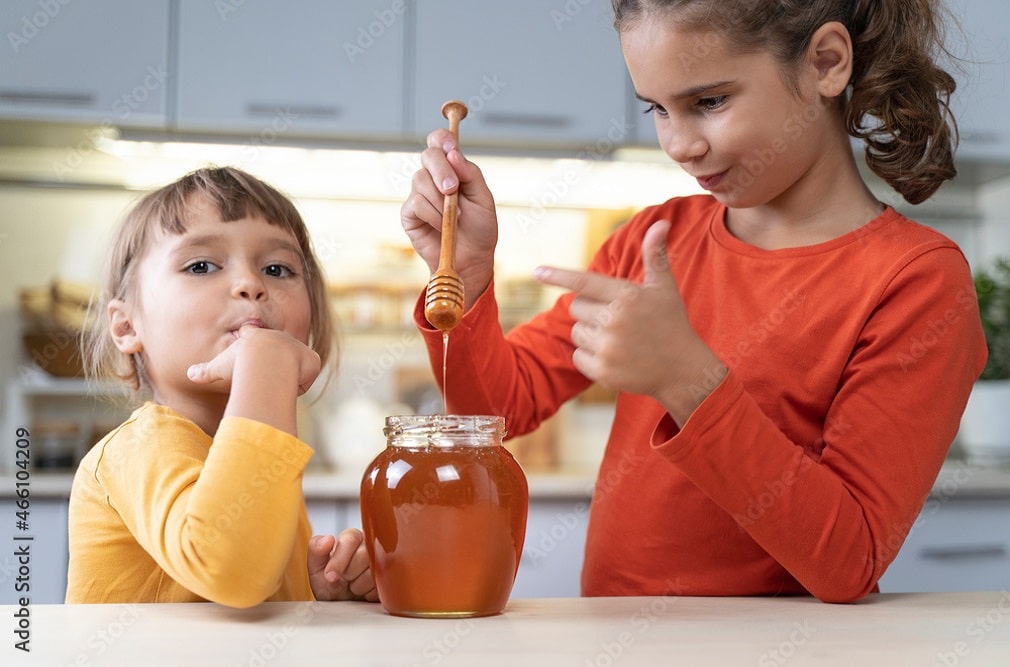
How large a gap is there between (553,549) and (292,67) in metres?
1.27

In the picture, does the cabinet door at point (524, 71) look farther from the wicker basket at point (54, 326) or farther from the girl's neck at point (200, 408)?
the girl's neck at point (200, 408)

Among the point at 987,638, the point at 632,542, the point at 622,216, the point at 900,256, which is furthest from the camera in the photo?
the point at 622,216

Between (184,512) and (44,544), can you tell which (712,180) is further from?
(44,544)

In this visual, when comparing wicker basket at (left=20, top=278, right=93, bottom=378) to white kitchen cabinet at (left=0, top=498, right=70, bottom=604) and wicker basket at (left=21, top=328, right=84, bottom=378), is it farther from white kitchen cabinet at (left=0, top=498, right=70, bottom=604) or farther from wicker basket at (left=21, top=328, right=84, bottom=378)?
white kitchen cabinet at (left=0, top=498, right=70, bottom=604)

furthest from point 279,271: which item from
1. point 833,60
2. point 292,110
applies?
point 292,110

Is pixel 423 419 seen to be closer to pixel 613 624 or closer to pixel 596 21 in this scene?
pixel 613 624

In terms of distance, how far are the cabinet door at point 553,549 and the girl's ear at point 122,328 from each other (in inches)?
50.8

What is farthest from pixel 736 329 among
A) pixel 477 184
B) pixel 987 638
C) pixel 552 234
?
pixel 552 234

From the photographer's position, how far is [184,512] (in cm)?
72

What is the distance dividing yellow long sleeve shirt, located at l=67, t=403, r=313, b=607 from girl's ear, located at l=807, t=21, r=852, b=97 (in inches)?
24.3

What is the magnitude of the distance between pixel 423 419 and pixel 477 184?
0.36 metres

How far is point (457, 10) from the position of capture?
2508 millimetres

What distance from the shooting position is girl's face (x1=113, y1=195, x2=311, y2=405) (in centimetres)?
93

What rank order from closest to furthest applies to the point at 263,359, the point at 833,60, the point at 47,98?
the point at 263,359 → the point at 833,60 → the point at 47,98
